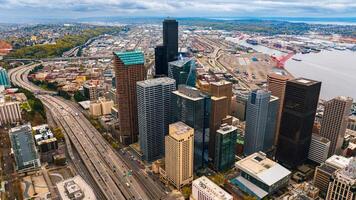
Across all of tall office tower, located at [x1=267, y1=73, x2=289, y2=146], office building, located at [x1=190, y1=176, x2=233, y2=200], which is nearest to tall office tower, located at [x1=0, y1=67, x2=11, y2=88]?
office building, located at [x1=190, y1=176, x2=233, y2=200]

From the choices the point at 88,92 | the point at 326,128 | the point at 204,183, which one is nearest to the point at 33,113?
the point at 88,92

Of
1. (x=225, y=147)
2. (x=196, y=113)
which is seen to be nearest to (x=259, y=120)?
(x=225, y=147)

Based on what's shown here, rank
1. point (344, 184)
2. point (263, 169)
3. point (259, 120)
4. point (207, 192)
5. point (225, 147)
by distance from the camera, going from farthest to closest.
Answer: point (259, 120) → point (225, 147) → point (263, 169) → point (207, 192) → point (344, 184)

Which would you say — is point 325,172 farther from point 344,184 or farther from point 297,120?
point 297,120

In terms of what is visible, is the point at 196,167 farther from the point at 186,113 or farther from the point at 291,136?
the point at 291,136

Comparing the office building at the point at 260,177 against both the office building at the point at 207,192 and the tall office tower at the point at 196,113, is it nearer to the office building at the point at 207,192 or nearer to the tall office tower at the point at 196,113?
the tall office tower at the point at 196,113

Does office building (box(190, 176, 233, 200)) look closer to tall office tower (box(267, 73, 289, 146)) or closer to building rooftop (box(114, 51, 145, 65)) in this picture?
tall office tower (box(267, 73, 289, 146))
